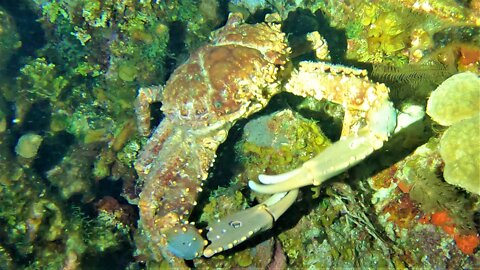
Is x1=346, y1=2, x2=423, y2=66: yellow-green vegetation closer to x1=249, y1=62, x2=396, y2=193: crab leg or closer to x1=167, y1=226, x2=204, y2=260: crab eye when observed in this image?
x1=249, y1=62, x2=396, y2=193: crab leg

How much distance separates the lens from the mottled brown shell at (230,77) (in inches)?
162

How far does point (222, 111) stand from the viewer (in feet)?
13.7

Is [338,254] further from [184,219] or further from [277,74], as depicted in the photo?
[277,74]

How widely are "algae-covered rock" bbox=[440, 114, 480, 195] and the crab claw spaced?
143cm

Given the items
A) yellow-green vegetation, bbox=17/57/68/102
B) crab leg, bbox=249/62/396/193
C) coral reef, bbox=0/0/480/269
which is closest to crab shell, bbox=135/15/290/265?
coral reef, bbox=0/0/480/269

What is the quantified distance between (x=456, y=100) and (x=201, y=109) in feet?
8.62

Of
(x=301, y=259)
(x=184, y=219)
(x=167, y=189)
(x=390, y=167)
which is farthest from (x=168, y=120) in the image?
(x=390, y=167)

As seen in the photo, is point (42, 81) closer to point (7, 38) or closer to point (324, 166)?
point (7, 38)

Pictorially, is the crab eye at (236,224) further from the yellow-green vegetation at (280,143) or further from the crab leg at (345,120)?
the yellow-green vegetation at (280,143)

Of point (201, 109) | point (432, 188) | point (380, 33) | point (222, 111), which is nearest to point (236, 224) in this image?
point (222, 111)

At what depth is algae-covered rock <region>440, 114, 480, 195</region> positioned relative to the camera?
3.06 metres

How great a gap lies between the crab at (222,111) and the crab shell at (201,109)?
0.04 feet

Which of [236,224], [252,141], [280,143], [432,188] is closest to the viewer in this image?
[432,188]

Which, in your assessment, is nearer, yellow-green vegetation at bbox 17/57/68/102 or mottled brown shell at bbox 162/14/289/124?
mottled brown shell at bbox 162/14/289/124
